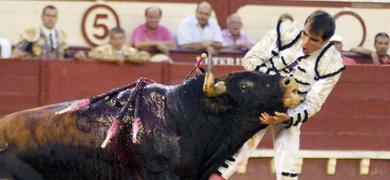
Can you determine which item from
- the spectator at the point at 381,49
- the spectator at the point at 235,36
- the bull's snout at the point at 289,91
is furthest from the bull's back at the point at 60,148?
the spectator at the point at 381,49

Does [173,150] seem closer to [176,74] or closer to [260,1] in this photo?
[176,74]

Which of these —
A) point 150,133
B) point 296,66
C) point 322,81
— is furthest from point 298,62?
point 150,133

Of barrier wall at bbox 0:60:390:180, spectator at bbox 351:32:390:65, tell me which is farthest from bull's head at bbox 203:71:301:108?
spectator at bbox 351:32:390:65

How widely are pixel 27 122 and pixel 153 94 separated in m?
0.64

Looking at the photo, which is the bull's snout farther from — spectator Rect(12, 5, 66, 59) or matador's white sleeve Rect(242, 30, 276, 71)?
spectator Rect(12, 5, 66, 59)

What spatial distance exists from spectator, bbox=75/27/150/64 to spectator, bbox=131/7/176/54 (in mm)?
438

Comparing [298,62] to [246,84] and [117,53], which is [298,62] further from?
[117,53]

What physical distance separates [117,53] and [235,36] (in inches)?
56.5

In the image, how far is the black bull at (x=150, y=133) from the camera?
6.17m

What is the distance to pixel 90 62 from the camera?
414 inches

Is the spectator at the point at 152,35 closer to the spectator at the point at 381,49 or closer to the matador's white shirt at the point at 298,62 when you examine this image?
the spectator at the point at 381,49

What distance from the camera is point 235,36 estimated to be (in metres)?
11.6

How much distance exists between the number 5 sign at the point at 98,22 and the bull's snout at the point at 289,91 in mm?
5793

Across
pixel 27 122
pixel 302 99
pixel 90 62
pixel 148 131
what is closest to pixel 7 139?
pixel 27 122
